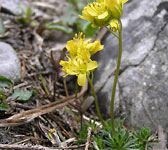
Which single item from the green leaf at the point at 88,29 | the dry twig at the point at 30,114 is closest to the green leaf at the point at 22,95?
the dry twig at the point at 30,114

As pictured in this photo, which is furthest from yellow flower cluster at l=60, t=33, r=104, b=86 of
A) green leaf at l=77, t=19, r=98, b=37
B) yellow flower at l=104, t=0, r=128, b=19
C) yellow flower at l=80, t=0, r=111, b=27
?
green leaf at l=77, t=19, r=98, b=37

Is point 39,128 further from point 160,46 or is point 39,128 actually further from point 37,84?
point 160,46

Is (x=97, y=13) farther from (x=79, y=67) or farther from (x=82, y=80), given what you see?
(x=82, y=80)

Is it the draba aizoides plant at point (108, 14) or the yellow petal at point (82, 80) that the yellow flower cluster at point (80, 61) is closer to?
the yellow petal at point (82, 80)

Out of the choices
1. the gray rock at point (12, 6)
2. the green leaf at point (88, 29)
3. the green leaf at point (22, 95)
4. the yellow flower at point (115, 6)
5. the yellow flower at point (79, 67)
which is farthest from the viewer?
the gray rock at point (12, 6)

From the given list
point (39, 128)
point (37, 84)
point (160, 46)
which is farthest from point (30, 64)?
point (160, 46)

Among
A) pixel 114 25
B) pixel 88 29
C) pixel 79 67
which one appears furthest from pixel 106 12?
pixel 88 29

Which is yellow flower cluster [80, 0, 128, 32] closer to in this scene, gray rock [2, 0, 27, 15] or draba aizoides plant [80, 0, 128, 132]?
draba aizoides plant [80, 0, 128, 132]
